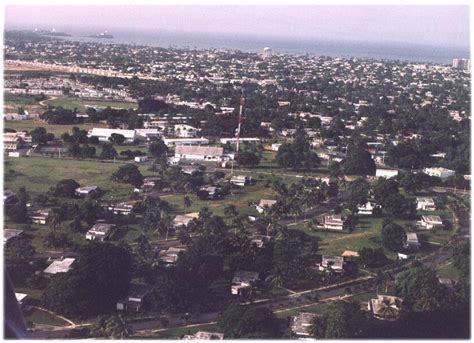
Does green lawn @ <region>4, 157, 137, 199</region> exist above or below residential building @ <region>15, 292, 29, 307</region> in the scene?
below

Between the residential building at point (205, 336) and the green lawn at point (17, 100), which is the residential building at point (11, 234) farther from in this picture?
the green lawn at point (17, 100)

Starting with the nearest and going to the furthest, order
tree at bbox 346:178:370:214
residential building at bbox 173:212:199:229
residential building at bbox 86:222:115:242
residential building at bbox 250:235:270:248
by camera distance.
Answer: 1. residential building at bbox 250:235:270:248
2. residential building at bbox 86:222:115:242
3. residential building at bbox 173:212:199:229
4. tree at bbox 346:178:370:214

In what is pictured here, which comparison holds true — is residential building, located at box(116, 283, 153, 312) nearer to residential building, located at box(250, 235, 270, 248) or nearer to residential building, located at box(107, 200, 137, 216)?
residential building, located at box(250, 235, 270, 248)

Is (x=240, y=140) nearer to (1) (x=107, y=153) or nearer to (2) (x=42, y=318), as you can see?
(1) (x=107, y=153)

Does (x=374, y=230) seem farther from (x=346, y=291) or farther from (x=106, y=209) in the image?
(x=106, y=209)

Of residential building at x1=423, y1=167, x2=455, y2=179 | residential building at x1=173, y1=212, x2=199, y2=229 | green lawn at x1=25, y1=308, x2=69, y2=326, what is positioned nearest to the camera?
green lawn at x1=25, y1=308, x2=69, y2=326

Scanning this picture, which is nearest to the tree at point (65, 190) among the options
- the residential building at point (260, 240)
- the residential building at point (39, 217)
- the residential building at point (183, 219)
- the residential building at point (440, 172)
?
the residential building at point (39, 217)

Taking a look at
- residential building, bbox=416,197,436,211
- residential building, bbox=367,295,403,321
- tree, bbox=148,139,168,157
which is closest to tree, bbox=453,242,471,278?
residential building, bbox=367,295,403,321

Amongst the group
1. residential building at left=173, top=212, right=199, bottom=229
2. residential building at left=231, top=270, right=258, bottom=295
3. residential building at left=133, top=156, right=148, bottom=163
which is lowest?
residential building at left=133, top=156, right=148, bottom=163

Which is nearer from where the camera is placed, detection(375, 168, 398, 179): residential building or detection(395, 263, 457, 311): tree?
detection(395, 263, 457, 311): tree
